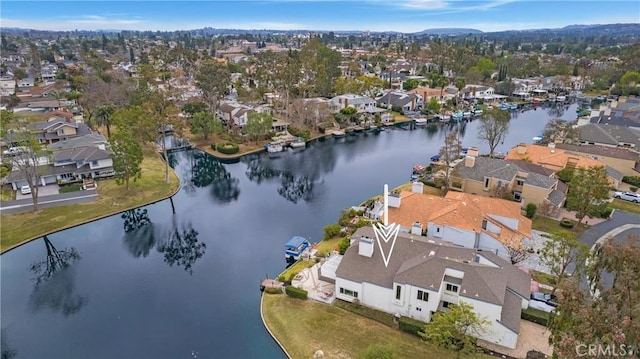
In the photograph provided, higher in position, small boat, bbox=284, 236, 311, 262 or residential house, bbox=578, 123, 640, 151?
residential house, bbox=578, 123, 640, 151

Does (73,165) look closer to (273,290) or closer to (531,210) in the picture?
(273,290)

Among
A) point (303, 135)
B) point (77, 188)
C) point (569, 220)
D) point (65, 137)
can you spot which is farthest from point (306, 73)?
point (569, 220)

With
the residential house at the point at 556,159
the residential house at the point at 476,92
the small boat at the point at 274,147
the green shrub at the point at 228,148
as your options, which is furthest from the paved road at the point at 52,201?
the residential house at the point at 476,92

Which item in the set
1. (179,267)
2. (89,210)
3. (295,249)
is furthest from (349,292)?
(89,210)

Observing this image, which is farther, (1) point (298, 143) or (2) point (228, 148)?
(1) point (298, 143)

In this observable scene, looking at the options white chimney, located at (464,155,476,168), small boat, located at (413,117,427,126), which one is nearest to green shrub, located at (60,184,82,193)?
white chimney, located at (464,155,476,168)

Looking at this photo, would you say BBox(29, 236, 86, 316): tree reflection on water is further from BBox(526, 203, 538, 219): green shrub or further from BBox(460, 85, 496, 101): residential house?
BBox(460, 85, 496, 101): residential house
